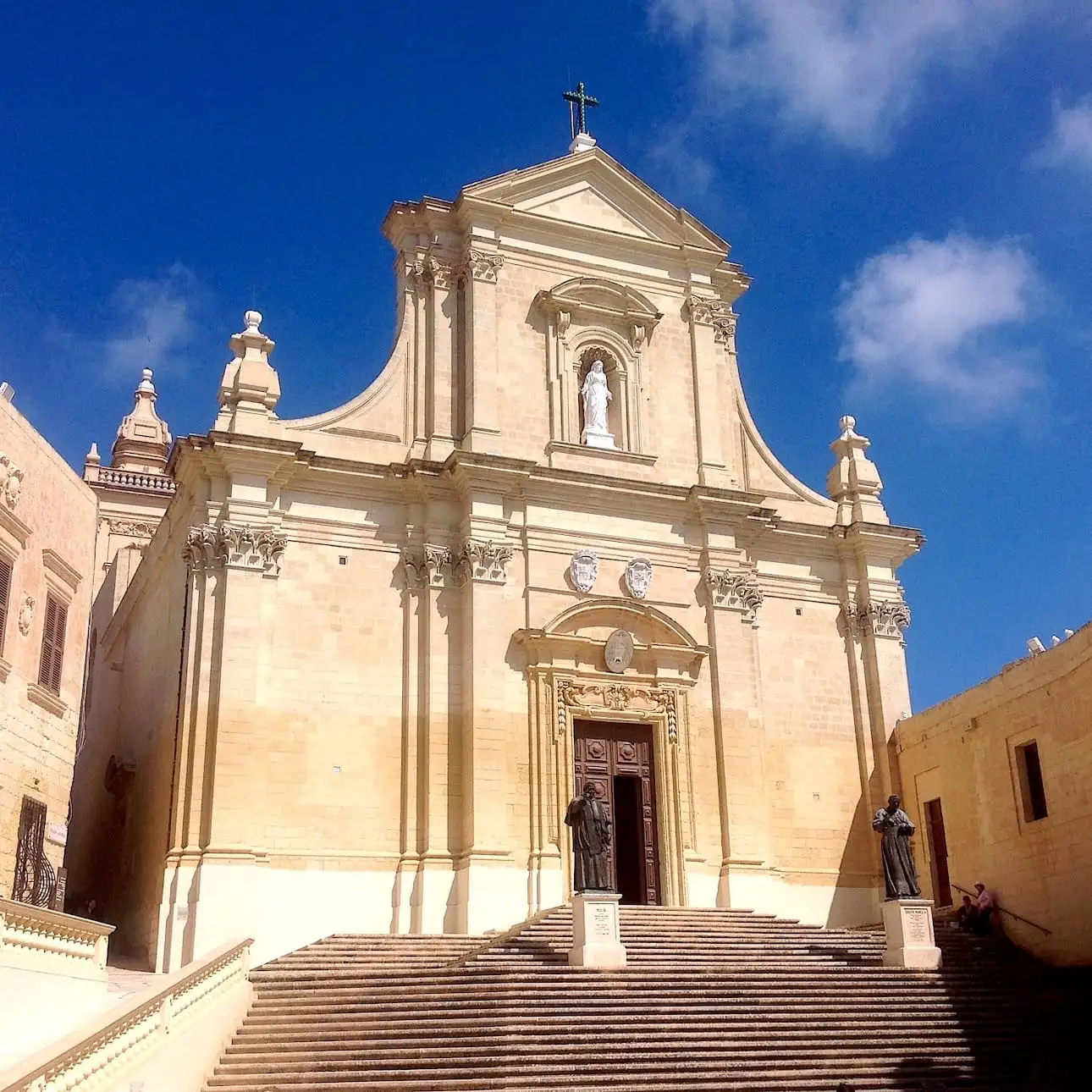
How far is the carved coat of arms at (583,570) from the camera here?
2338cm

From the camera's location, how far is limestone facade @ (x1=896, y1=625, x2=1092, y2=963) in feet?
65.6

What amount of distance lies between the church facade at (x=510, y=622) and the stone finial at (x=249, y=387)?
73 millimetres

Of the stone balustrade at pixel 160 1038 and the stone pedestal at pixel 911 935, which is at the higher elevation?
the stone pedestal at pixel 911 935

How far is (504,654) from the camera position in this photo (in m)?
22.4

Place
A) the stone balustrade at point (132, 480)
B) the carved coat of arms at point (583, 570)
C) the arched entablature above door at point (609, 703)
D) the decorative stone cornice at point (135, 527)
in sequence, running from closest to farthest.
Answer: the arched entablature above door at point (609, 703) < the carved coat of arms at point (583, 570) < the decorative stone cornice at point (135, 527) < the stone balustrade at point (132, 480)

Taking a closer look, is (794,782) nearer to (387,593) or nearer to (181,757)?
(387,593)

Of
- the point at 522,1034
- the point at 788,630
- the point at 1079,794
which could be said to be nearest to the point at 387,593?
the point at 788,630

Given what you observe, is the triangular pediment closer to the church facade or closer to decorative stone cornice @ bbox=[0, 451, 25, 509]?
the church facade

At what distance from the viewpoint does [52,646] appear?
791 inches

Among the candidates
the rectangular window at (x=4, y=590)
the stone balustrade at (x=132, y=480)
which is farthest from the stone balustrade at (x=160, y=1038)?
the stone balustrade at (x=132, y=480)

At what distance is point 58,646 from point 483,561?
7033 millimetres

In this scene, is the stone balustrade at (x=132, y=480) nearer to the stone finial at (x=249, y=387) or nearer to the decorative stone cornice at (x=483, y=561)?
the stone finial at (x=249, y=387)

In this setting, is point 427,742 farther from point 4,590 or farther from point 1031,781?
point 1031,781

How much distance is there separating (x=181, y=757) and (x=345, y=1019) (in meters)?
6.87
